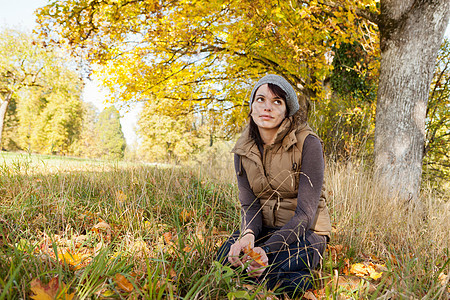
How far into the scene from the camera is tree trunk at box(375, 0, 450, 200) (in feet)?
15.0

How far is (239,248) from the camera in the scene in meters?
1.91

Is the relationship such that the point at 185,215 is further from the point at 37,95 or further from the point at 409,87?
the point at 37,95

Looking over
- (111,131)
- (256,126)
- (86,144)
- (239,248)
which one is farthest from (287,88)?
(111,131)

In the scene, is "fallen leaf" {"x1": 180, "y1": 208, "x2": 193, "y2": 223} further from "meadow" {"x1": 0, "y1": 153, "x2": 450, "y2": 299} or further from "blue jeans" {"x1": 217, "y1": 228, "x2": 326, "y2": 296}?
"blue jeans" {"x1": 217, "y1": 228, "x2": 326, "y2": 296}

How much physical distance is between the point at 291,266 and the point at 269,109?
44.4 inches

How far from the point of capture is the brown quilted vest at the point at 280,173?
2170mm

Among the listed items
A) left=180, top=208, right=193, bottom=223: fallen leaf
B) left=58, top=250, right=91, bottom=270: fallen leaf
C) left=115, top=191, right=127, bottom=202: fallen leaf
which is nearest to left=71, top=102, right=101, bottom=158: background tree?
left=115, top=191, right=127, bottom=202: fallen leaf

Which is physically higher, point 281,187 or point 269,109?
point 269,109

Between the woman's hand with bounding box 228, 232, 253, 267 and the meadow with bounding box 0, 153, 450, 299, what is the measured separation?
0.08 m

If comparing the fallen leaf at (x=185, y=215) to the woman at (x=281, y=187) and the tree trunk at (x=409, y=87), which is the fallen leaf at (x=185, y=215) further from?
the tree trunk at (x=409, y=87)

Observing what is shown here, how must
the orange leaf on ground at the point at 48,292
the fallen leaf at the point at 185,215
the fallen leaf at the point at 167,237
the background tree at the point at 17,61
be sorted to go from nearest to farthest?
the orange leaf on ground at the point at 48,292, the fallen leaf at the point at 167,237, the fallen leaf at the point at 185,215, the background tree at the point at 17,61

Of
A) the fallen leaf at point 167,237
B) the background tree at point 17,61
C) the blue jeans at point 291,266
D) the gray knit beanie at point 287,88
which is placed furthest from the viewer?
the background tree at point 17,61

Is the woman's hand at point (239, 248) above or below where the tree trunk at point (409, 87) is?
below

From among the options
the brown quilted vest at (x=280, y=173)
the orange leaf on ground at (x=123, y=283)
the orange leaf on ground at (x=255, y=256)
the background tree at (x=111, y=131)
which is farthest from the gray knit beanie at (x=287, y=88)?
the background tree at (x=111, y=131)
